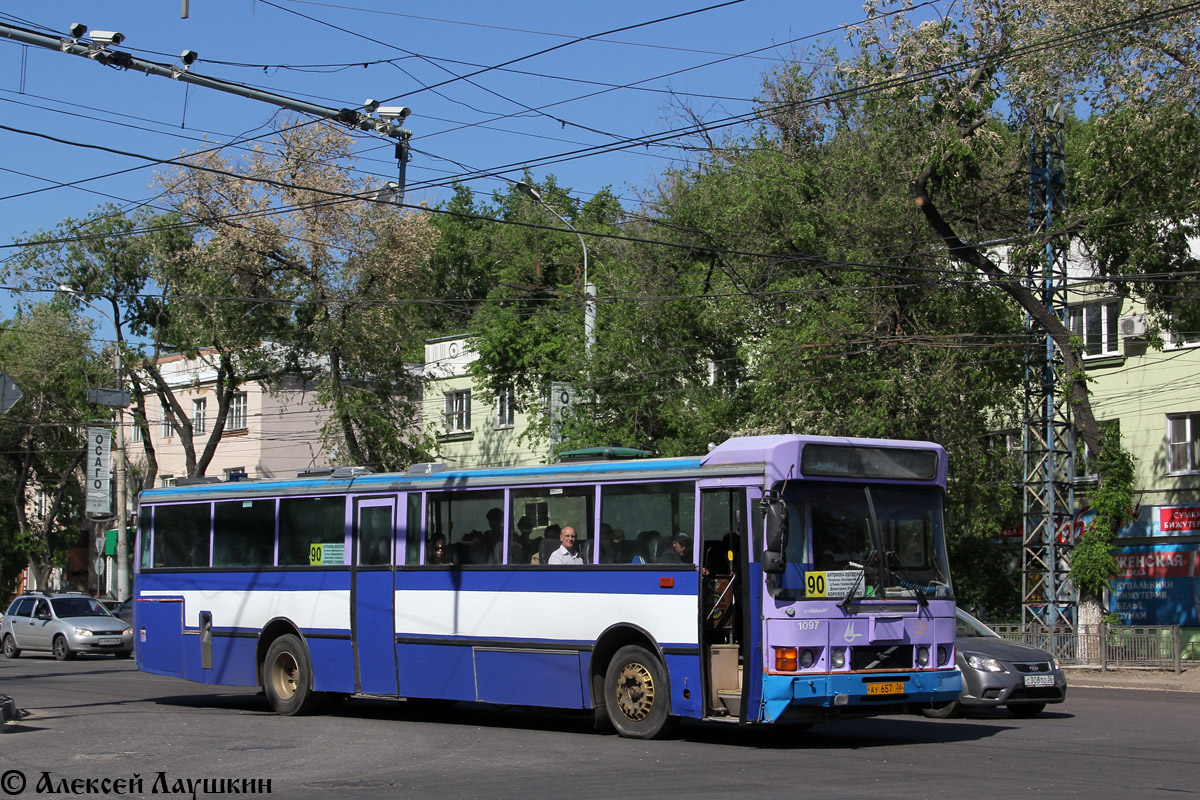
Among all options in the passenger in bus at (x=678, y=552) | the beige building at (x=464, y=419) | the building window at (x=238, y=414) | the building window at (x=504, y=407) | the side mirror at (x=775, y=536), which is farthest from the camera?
the building window at (x=238, y=414)

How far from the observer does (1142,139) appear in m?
25.5

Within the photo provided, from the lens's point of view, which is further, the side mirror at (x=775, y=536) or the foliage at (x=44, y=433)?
the foliage at (x=44, y=433)

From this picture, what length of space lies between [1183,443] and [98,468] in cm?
3174

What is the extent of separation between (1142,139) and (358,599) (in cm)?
1717

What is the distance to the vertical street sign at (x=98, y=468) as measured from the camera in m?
43.3

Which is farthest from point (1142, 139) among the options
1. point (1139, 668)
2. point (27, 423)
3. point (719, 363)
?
point (27, 423)

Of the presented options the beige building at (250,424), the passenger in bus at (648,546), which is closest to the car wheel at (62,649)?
the beige building at (250,424)

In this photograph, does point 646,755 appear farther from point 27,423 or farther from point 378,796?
point 27,423

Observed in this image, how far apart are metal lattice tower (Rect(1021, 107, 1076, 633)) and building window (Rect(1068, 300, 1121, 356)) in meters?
8.04

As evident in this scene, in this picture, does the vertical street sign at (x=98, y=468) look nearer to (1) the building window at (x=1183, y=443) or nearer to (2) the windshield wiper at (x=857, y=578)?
(1) the building window at (x=1183, y=443)

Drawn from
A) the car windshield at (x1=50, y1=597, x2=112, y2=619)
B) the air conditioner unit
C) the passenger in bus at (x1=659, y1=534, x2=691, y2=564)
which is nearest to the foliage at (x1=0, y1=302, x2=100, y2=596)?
the car windshield at (x1=50, y1=597, x2=112, y2=619)

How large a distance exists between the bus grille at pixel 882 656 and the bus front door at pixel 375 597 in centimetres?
577

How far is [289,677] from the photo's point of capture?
57.4ft

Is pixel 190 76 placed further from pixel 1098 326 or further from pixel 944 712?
pixel 1098 326
